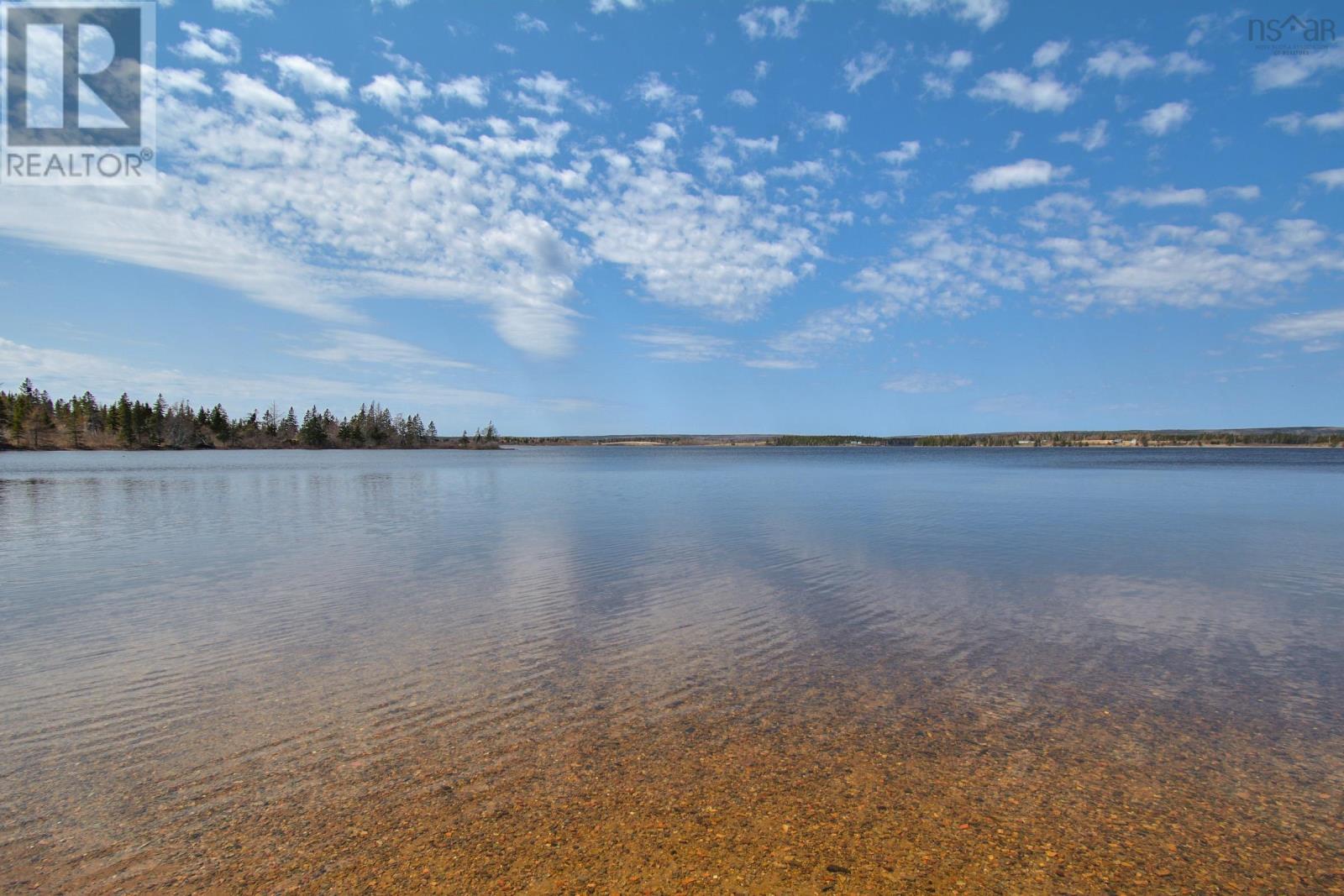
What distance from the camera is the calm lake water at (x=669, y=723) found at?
5105 mm

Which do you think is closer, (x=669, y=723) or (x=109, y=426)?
(x=669, y=723)

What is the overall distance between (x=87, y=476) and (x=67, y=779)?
6872 cm

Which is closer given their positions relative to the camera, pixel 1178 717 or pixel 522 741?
pixel 522 741

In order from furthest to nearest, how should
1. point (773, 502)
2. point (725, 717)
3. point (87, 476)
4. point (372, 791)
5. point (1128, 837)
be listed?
point (87, 476), point (773, 502), point (725, 717), point (372, 791), point (1128, 837)

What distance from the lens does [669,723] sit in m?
7.55

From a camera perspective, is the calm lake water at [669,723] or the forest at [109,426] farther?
the forest at [109,426]

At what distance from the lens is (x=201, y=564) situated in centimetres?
1720

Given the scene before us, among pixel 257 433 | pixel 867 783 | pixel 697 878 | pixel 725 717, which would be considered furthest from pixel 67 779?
pixel 257 433

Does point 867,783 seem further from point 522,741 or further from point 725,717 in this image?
point 522,741

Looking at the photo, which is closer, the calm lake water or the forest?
the calm lake water

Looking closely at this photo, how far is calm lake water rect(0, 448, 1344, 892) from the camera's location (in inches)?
201

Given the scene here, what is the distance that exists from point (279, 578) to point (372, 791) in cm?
1172

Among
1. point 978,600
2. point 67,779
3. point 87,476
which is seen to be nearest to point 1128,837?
point 978,600

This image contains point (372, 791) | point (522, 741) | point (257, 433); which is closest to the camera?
point (372, 791)
